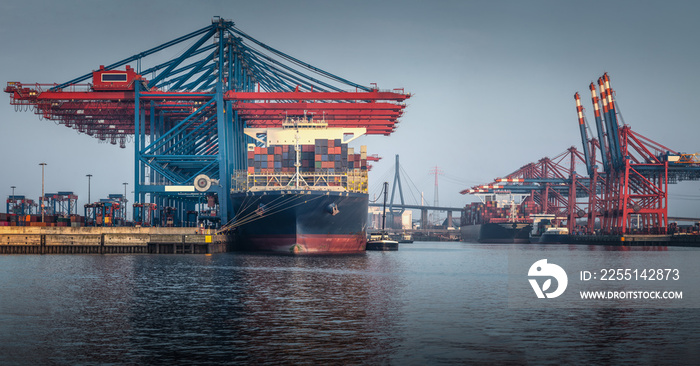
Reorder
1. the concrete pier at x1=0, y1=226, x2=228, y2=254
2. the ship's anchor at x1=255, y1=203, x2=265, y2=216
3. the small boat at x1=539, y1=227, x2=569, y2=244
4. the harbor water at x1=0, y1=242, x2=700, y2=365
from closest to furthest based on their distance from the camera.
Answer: the harbor water at x1=0, y1=242, x2=700, y2=365, the ship's anchor at x1=255, y1=203, x2=265, y2=216, the concrete pier at x1=0, y1=226, x2=228, y2=254, the small boat at x1=539, y1=227, x2=569, y2=244

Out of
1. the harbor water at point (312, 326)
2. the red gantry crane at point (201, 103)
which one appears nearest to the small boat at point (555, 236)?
the red gantry crane at point (201, 103)

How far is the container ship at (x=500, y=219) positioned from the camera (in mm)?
153375

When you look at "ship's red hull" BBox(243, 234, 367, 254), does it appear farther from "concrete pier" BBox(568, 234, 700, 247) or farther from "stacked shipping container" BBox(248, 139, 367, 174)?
"concrete pier" BBox(568, 234, 700, 247)

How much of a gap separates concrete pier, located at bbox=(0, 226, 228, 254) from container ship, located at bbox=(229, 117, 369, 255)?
4.70 metres

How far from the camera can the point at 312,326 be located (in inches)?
820

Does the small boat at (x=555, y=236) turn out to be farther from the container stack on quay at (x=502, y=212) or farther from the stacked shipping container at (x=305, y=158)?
the stacked shipping container at (x=305, y=158)

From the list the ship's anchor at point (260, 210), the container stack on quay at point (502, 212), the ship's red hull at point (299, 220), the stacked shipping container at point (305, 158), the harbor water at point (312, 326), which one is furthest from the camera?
the container stack on quay at point (502, 212)

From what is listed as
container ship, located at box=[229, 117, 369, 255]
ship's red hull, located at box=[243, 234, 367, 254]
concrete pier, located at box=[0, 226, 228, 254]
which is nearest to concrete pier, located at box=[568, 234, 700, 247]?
container ship, located at box=[229, 117, 369, 255]

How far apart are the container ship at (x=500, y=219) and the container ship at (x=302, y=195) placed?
287ft

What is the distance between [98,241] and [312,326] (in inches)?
1887

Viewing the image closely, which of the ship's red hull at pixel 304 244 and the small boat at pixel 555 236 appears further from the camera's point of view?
the small boat at pixel 555 236

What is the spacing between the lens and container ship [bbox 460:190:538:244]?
153 meters

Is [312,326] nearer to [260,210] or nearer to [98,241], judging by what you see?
[260,210]

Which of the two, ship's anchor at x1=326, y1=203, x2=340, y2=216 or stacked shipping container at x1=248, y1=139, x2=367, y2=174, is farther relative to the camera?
stacked shipping container at x1=248, y1=139, x2=367, y2=174
